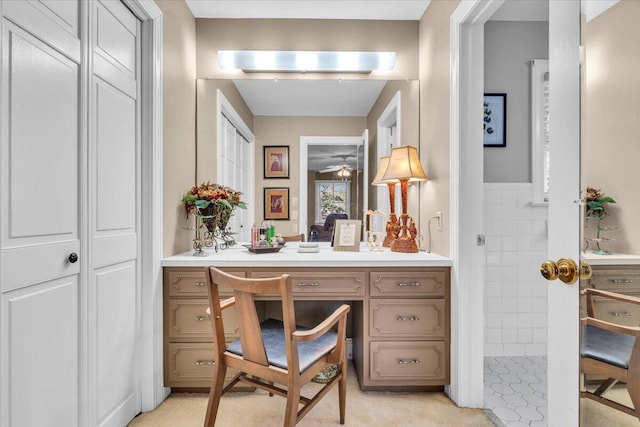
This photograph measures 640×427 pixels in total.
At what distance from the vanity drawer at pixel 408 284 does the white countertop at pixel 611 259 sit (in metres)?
1.06

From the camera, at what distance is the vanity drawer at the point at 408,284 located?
2.05m

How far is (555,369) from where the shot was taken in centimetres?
119

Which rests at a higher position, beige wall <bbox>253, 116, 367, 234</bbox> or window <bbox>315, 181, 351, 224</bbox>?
beige wall <bbox>253, 116, 367, 234</bbox>

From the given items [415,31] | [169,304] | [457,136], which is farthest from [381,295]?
[415,31]

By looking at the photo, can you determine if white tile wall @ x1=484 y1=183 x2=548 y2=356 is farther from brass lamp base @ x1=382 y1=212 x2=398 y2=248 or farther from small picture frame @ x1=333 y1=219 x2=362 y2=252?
small picture frame @ x1=333 y1=219 x2=362 y2=252

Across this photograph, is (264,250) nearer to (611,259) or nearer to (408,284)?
(408,284)

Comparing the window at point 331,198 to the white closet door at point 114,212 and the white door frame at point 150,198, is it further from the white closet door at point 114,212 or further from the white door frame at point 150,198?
the white closet door at point 114,212

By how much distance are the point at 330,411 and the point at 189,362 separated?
2.80 ft

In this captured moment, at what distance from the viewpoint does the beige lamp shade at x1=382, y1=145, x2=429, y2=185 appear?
90.7 inches

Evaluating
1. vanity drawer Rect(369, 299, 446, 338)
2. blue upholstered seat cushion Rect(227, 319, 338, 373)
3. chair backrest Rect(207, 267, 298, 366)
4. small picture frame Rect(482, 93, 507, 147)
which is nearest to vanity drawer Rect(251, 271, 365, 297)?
vanity drawer Rect(369, 299, 446, 338)

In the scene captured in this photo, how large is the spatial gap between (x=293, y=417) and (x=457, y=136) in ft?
5.34

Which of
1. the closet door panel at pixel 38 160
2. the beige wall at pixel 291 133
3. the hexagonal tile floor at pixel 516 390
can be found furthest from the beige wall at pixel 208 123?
the hexagonal tile floor at pixel 516 390

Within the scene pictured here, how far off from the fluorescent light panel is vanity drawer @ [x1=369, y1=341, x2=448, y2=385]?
192 centimetres

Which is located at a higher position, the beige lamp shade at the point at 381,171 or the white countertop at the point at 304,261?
the beige lamp shade at the point at 381,171
